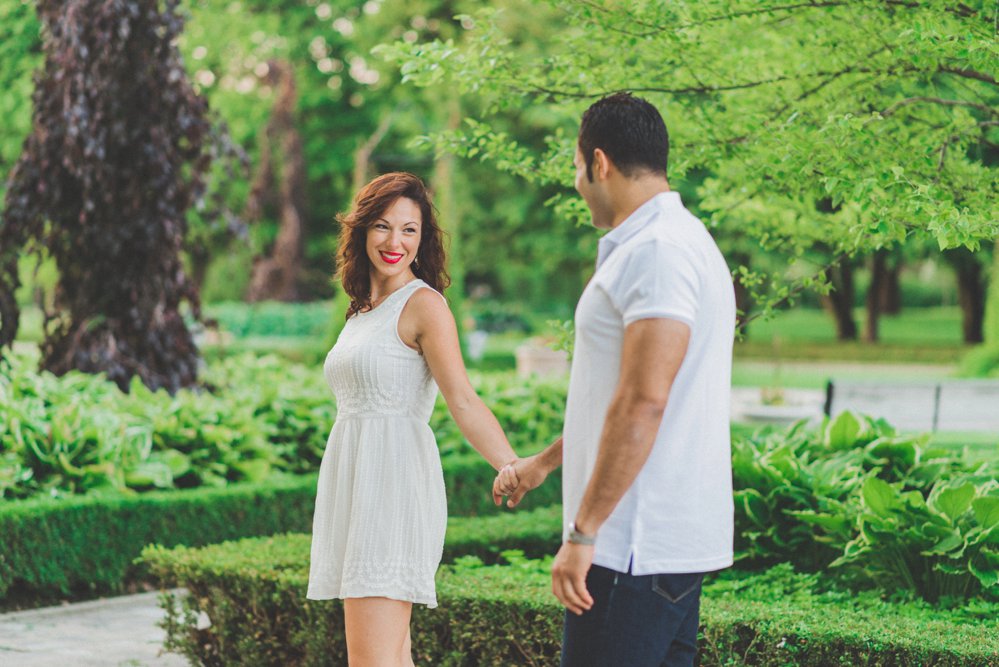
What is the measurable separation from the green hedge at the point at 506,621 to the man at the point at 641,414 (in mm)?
1698

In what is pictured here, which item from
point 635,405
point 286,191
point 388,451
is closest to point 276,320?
point 286,191

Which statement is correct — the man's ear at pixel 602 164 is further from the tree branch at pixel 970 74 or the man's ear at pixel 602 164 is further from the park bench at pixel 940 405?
the park bench at pixel 940 405

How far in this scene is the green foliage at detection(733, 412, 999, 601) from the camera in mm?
5012

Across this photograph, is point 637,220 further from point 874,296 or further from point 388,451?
point 874,296

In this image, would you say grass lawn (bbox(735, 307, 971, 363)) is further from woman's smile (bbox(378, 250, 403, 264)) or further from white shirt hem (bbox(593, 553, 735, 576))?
white shirt hem (bbox(593, 553, 735, 576))

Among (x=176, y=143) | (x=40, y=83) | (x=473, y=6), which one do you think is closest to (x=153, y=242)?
(x=176, y=143)

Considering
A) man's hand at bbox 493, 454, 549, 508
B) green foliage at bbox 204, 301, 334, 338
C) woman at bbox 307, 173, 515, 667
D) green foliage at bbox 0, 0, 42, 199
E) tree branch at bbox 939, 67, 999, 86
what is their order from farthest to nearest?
green foliage at bbox 204, 301, 334, 338
green foliage at bbox 0, 0, 42, 199
tree branch at bbox 939, 67, 999, 86
woman at bbox 307, 173, 515, 667
man's hand at bbox 493, 454, 549, 508

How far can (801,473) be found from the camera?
19.3ft

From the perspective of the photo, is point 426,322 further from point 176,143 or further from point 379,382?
point 176,143

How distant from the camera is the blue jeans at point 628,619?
8.20 feet

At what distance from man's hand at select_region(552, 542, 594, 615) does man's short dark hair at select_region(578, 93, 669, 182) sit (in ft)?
2.57

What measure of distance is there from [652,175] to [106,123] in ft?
26.4

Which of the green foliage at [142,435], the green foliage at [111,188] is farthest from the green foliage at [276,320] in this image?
the green foliage at [142,435]

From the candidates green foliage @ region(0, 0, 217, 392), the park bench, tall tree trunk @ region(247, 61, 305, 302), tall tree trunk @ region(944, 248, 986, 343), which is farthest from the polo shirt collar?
tall tree trunk @ region(944, 248, 986, 343)
